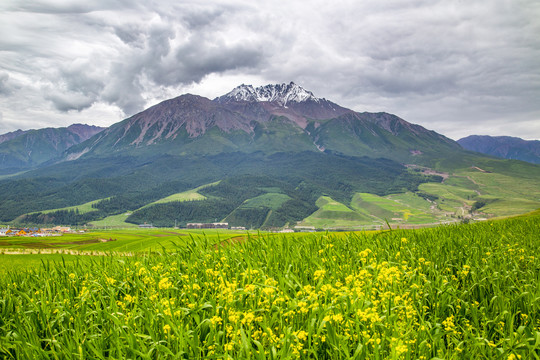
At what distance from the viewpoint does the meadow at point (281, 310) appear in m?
3.49

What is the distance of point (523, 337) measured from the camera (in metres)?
3.89

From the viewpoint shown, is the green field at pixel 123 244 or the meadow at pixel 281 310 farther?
the green field at pixel 123 244

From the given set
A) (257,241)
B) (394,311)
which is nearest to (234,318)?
(394,311)

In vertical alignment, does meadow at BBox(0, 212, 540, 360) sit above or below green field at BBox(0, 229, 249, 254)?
above

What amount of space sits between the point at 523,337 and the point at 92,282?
6391mm

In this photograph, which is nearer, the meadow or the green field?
the meadow

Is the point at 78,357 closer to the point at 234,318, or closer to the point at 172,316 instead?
the point at 172,316

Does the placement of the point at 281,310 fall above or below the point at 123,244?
above

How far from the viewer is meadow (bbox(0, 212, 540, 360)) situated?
3.49m

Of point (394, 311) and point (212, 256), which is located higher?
point (212, 256)

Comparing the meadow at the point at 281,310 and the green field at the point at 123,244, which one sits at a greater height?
the meadow at the point at 281,310

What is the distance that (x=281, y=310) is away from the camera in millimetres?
3770

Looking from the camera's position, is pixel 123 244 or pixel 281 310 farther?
pixel 123 244

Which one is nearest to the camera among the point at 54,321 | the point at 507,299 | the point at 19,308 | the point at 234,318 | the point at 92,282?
the point at 234,318
